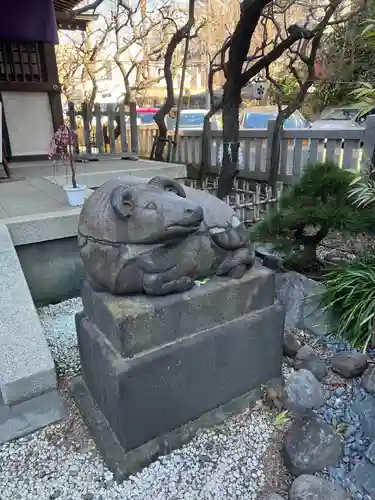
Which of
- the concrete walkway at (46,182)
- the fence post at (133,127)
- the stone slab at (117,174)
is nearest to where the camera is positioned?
the concrete walkway at (46,182)

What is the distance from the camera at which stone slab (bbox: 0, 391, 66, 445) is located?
1.79 metres

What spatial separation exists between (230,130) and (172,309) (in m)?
3.39

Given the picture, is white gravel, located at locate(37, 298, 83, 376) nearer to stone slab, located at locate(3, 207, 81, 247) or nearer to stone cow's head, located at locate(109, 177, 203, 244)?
stone slab, located at locate(3, 207, 81, 247)

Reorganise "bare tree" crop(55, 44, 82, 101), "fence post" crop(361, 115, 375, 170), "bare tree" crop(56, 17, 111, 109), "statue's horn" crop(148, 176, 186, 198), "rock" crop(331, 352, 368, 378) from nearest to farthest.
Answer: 1. "statue's horn" crop(148, 176, 186, 198)
2. "rock" crop(331, 352, 368, 378)
3. "fence post" crop(361, 115, 375, 170)
4. "bare tree" crop(56, 17, 111, 109)
5. "bare tree" crop(55, 44, 82, 101)

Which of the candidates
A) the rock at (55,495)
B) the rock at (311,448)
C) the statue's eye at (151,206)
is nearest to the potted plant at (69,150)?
the statue's eye at (151,206)

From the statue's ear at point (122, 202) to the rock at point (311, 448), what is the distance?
3.75 feet

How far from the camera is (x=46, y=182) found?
14.7 feet

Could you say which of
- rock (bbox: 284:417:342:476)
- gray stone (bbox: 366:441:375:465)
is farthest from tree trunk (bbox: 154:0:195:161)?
gray stone (bbox: 366:441:375:465)

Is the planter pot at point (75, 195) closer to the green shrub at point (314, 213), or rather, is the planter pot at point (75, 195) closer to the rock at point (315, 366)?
the green shrub at point (314, 213)

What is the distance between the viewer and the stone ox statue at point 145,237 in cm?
145

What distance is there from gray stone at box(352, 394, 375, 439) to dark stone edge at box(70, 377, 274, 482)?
0.46 metres

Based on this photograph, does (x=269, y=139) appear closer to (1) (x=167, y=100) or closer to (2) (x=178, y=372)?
(1) (x=167, y=100)

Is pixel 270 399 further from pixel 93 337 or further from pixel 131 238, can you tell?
pixel 131 238

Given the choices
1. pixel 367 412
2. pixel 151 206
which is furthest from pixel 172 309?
pixel 367 412
